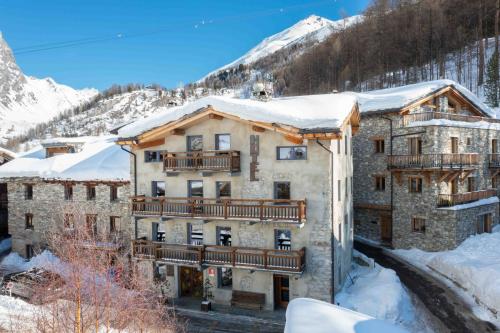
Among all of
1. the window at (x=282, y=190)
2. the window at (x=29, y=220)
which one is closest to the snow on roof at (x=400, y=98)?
the window at (x=282, y=190)

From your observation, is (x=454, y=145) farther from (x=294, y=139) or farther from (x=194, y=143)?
(x=194, y=143)

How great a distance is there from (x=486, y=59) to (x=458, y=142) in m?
38.8

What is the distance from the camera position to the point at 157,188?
24.0 metres

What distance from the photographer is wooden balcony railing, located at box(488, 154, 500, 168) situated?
1215 inches

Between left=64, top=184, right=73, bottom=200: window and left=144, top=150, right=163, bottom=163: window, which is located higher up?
left=144, top=150, right=163, bottom=163: window

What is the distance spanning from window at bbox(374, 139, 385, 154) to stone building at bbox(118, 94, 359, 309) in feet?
23.6

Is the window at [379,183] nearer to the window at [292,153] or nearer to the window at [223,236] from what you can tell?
the window at [292,153]

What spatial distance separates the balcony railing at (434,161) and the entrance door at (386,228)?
453cm

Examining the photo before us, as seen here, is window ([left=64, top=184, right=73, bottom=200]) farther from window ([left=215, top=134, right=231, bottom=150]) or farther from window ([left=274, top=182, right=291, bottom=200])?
window ([left=274, top=182, right=291, bottom=200])

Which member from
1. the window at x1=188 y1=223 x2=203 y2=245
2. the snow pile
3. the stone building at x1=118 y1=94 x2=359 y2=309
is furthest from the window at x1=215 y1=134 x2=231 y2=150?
the snow pile

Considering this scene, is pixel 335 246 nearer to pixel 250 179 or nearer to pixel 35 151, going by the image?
pixel 250 179

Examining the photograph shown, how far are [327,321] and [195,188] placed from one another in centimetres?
1505

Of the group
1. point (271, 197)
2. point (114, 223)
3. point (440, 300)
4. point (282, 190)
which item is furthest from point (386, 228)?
point (114, 223)

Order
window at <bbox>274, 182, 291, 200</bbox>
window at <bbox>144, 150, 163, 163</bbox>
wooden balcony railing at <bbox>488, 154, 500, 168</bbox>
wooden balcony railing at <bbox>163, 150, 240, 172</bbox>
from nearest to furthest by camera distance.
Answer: window at <bbox>274, 182, 291, 200</bbox>, wooden balcony railing at <bbox>163, 150, 240, 172</bbox>, window at <bbox>144, 150, 163, 163</bbox>, wooden balcony railing at <bbox>488, 154, 500, 168</bbox>
